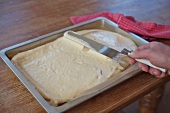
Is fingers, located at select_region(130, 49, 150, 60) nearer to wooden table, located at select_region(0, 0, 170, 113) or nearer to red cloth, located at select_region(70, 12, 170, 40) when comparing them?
wooden table, located at select_region(0, 0, 170, 113)

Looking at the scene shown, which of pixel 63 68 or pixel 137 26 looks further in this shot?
pixel 137 26

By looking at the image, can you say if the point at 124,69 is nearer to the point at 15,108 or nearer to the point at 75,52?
the point at 75,52

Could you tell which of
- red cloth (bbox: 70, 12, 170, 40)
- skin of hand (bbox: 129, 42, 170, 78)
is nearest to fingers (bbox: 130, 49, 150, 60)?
skin of hand (bbox: 129, 42, 170, 78)

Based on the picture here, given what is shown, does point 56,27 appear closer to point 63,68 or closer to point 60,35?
point 60,35

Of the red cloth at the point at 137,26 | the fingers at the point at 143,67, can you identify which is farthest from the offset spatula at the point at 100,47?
the red cloth at the point at 137,26

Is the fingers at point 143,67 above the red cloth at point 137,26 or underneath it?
underneath

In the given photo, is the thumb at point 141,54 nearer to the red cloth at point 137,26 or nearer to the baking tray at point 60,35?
the baking tray at point 60,35

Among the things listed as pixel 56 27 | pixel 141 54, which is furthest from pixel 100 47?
pixel 56 27
